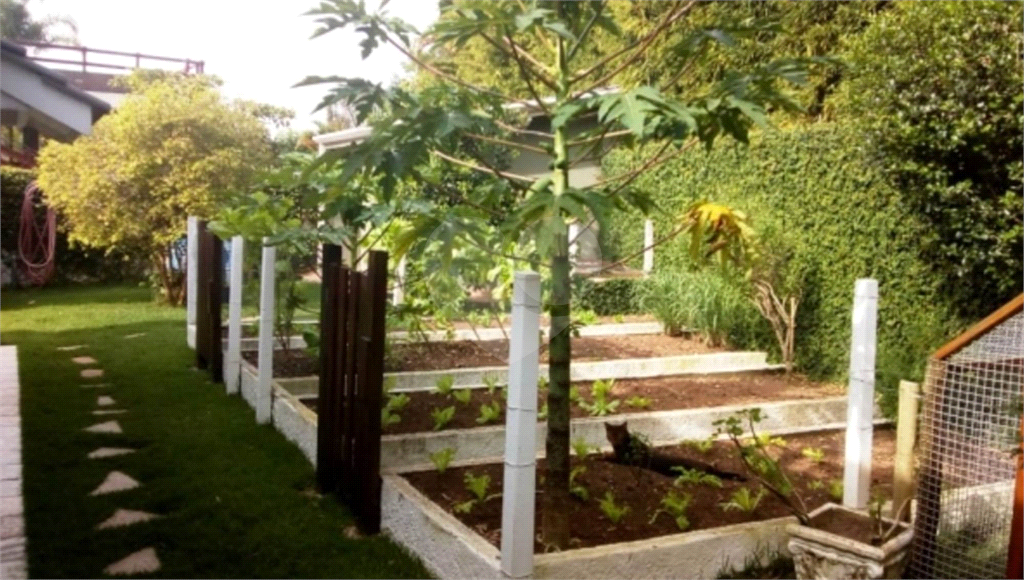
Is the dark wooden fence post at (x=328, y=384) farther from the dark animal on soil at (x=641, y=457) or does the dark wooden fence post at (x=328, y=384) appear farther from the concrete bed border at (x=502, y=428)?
the dark animal on soil at (x=641, y=457)

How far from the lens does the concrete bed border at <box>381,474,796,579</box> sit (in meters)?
2.22

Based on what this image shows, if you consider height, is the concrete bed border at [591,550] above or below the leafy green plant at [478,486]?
below

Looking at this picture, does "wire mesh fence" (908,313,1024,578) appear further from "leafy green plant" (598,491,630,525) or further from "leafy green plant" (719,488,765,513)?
"leafy green plant" (598,491,630,525)

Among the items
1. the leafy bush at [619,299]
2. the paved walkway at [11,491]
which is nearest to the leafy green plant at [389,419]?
the paved walkway at [11,491]

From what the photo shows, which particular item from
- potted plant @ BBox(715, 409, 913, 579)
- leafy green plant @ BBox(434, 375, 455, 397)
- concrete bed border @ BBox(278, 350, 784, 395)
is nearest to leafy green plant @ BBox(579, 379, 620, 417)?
concrete bed border @ BBox(278, 350, 784, 395)

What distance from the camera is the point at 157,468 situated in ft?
10.3

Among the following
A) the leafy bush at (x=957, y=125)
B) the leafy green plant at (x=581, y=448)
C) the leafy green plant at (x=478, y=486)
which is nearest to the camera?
the leafy green plant at (x=478, y=486)

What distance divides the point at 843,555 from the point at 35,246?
3.34 meters

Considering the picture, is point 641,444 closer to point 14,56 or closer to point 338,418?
point 338,418

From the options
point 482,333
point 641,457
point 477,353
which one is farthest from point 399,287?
point 641,457

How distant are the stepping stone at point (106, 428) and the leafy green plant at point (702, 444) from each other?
2449 mm

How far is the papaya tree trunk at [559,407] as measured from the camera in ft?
6.98

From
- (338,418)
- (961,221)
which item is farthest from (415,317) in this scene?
(961,221)

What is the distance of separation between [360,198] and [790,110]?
50.5 inches
